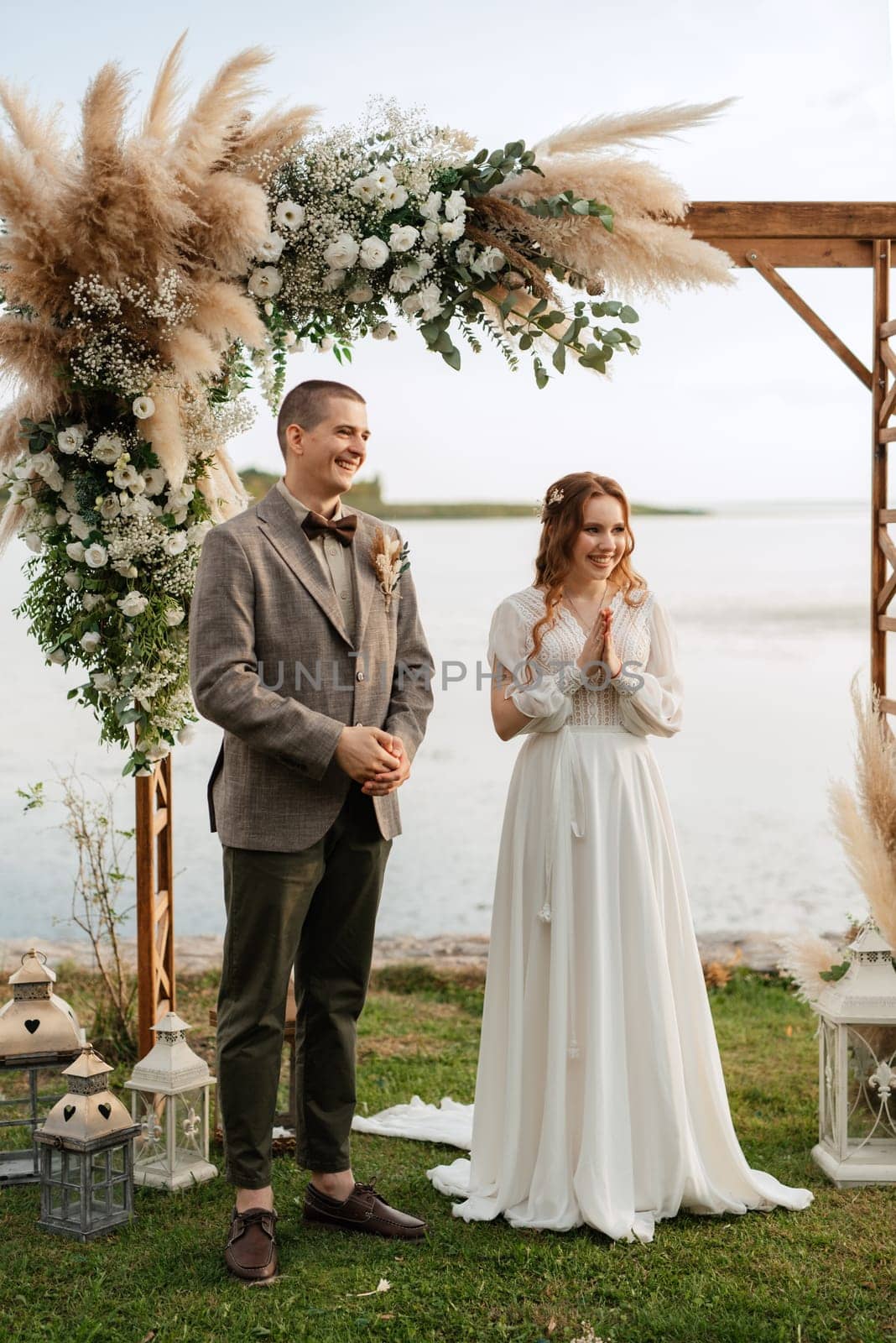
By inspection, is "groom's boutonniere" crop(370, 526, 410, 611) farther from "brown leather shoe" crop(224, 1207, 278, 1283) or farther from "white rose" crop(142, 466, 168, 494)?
"brown leather shoe" crop(224, 1207, 278, 1283)

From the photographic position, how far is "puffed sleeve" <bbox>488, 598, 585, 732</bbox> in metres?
3.26

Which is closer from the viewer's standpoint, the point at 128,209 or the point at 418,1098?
the point at 128,209

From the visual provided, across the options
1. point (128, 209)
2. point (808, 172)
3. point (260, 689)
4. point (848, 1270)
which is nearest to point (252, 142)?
point (128, 209)

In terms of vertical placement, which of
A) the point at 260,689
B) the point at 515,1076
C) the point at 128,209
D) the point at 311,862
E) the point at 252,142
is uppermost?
the point at 252,142

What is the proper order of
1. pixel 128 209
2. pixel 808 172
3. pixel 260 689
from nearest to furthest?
pixel 260 689 → pixel 128 209 → pixel 808 172

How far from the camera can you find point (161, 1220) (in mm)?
3379

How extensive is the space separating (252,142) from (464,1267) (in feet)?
9.68

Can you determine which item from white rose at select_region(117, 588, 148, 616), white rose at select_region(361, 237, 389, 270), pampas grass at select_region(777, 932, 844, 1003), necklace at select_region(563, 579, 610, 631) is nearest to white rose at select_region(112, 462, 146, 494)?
white rose at select_region(117, 588, 148, 616)

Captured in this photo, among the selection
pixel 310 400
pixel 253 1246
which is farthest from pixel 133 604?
pixel 253 1246

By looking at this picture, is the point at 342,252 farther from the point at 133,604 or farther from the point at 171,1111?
the point at 171,1111

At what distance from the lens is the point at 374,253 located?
3.44 meters

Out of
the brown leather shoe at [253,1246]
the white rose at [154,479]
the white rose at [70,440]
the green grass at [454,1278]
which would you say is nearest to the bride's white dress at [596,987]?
the green grass at [454,1278]

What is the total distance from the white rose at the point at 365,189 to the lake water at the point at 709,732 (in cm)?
520

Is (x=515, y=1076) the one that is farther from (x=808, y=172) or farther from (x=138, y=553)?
(x=808, y=172)
